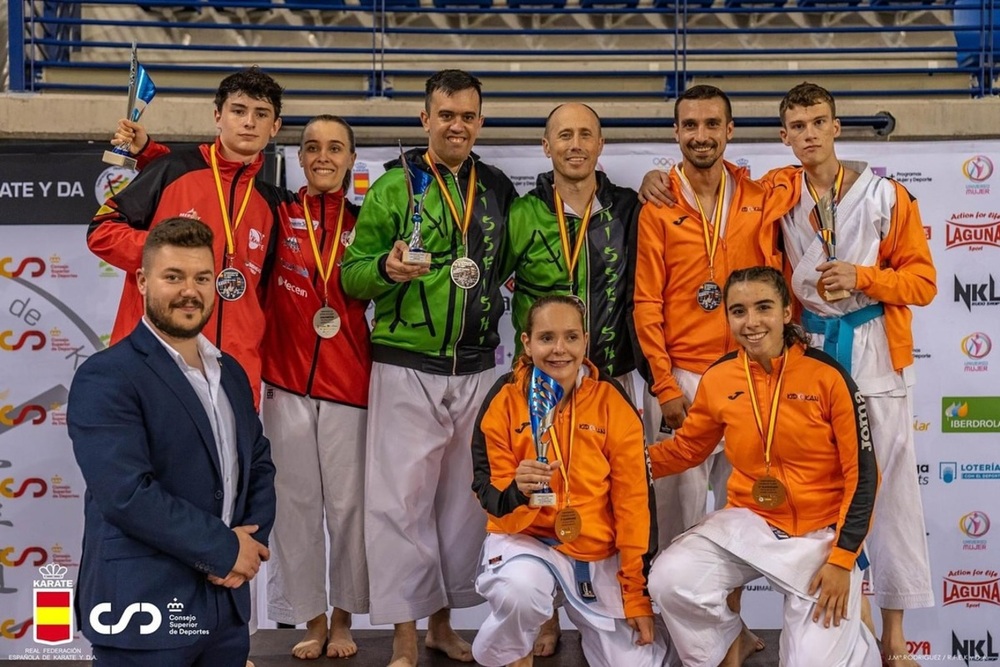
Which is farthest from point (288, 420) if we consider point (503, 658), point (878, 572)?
point (878, 572)

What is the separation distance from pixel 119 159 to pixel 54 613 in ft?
7.02

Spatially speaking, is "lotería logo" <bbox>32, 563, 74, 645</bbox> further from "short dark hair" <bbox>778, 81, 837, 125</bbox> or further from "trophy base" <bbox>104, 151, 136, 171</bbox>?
"short dark hair" <bbox>778, 81, 837, 125</bbox>

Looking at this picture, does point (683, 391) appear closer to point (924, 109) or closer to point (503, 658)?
point (503, 658)

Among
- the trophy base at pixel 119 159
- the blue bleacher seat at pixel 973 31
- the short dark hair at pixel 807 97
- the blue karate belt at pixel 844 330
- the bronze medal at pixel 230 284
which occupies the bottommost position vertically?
the blue karate belt at pixel 844 330

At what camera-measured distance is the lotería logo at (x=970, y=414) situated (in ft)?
16.3

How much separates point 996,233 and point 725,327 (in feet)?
6.82

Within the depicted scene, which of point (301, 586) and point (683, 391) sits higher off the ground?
point (683, 391)

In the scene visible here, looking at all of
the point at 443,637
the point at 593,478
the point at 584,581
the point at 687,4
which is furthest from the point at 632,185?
the point at 687,4

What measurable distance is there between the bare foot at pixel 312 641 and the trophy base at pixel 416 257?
1.46 metres

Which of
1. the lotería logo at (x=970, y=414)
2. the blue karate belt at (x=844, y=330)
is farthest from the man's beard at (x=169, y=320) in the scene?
the lotería logo at (x=970, y=414)

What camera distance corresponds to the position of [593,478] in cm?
340

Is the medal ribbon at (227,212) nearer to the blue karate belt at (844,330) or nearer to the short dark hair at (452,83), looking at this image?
the short dark hair at (452,83)

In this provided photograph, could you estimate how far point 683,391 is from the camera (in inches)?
148

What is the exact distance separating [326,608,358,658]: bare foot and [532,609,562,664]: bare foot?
2.29 ft
